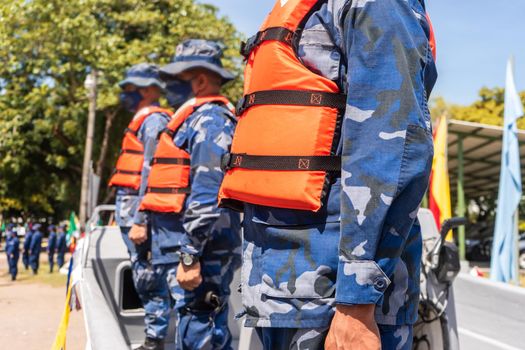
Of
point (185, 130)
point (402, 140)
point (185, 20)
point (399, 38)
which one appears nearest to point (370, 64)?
point (399, 38)

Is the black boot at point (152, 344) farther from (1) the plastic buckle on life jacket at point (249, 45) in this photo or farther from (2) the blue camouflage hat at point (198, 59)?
(1) the plastic buckle on life jacket at point (249, 45)

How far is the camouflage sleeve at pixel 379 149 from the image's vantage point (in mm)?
1360

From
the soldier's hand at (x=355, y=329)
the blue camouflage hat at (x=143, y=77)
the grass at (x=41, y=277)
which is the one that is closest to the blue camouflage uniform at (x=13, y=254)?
the grass at (x=41, y=277)

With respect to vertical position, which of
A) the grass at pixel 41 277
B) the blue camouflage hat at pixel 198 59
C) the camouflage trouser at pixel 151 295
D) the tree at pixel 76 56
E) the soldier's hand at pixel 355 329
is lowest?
the grass at pixel 41 277

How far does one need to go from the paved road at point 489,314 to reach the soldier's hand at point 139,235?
199cm

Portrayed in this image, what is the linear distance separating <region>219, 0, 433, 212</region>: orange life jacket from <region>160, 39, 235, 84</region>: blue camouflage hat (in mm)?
1753

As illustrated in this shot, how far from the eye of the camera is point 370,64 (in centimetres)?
142

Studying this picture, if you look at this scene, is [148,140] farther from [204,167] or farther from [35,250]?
[35,250]

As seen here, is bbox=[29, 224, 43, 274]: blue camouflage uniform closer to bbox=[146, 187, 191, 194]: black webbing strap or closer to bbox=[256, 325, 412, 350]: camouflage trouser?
bbox=[146, 187, 191, 194]: black webbing strap

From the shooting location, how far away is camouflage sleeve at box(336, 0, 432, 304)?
136 cm

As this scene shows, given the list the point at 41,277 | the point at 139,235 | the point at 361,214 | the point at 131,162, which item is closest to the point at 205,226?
the point at 139,235

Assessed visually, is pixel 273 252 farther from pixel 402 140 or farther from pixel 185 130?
pixel 185 130

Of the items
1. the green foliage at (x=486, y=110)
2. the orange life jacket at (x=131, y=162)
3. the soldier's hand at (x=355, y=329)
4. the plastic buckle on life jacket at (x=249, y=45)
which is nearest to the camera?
the soldier's hand at (x=355, y=329)

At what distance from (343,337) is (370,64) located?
63cm
